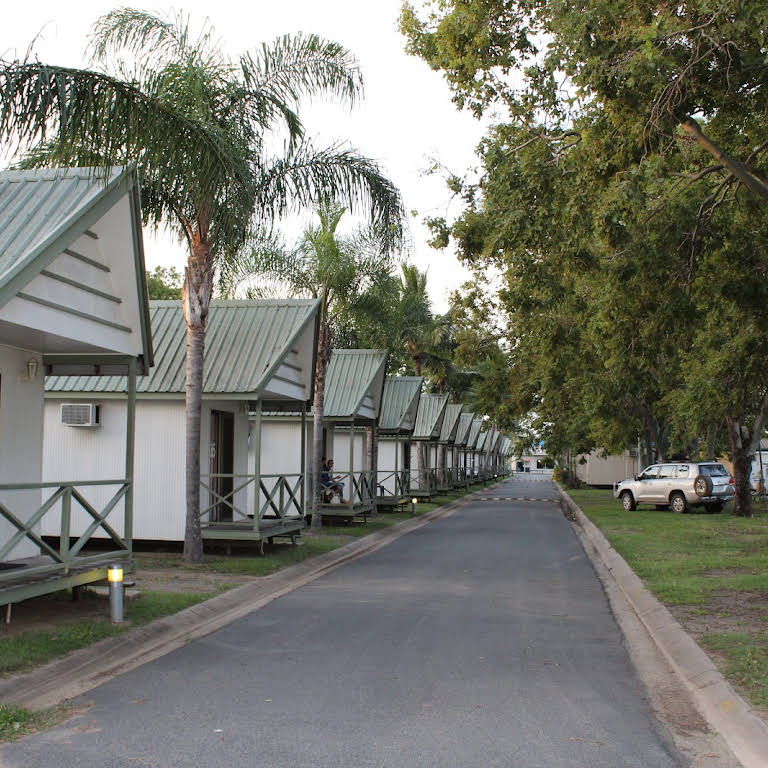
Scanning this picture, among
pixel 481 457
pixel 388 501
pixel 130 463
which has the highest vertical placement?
pixel 481 457

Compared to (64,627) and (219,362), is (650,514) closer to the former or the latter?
(219,362)

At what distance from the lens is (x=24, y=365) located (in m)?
10.6

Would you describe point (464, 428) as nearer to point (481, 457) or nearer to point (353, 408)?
point (481, 457)

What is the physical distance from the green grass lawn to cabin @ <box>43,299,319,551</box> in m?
7.12

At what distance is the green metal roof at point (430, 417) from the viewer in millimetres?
41703

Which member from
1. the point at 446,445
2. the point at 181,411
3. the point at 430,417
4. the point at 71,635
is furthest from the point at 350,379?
the point at 446,445

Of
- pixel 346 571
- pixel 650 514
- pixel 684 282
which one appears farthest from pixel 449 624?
pixel 650 514

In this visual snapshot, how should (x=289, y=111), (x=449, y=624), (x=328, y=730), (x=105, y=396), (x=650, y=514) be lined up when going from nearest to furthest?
1. (x=328, y=730)
2. (x=449, y=624)
3. (x=289, y=111)
4. (x=105, y=396)
5. (x=650, y=514)

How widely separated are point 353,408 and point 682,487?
545 inches

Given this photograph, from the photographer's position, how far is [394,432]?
3388 cm

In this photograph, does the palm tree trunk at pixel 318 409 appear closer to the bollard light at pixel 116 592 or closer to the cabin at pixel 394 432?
the cabin at pixel 394 432

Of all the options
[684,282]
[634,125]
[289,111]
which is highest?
[289,111]

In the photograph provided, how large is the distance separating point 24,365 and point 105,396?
6.52 meters

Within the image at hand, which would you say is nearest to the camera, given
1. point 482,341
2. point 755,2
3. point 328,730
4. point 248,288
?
point 328,730
